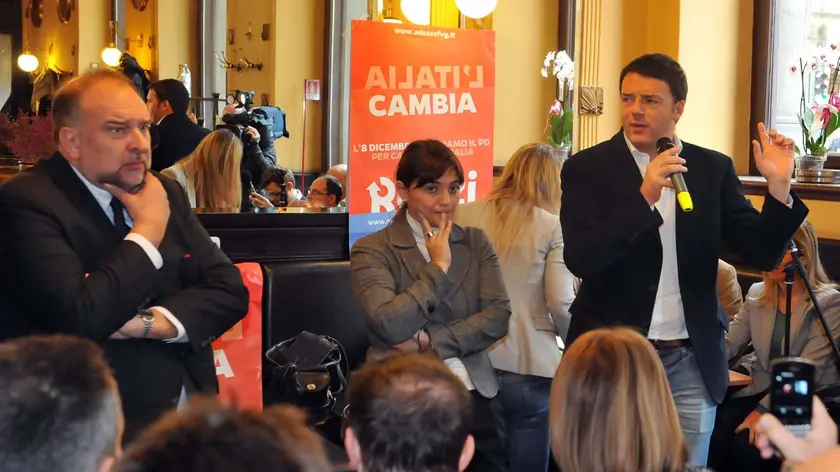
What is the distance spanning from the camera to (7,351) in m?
1.26

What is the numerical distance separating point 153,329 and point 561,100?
462 centimetres

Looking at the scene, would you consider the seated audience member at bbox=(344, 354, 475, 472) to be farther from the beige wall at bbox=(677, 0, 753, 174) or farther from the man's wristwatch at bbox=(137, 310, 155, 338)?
the beige wall at bbox=(677, 0, 753, 174)

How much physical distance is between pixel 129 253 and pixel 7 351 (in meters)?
0.63

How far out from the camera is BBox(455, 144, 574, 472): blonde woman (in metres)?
3.05

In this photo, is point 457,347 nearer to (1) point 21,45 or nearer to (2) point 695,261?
(2) point 695,261

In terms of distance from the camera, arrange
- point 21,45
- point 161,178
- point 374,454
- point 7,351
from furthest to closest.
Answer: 1. point 21,45
2. point 161,178
3. point 374,454
4. point 7,351

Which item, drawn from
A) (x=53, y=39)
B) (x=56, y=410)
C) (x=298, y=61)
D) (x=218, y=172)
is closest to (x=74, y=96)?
(x=56, y=410)

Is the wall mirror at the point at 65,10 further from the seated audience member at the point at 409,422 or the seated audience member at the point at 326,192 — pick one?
the seated audience member at the point at 409,422

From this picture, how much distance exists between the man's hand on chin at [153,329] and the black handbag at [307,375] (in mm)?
1344

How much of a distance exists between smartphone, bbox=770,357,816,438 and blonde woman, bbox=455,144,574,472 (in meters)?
1.39

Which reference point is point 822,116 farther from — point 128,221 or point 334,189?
point 128,221

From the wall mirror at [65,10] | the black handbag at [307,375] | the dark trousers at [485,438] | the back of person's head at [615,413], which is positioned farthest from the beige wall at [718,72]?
the wall mirror at [65,10]

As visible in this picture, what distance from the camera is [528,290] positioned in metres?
3.16

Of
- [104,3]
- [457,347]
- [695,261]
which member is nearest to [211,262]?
[457,347]
